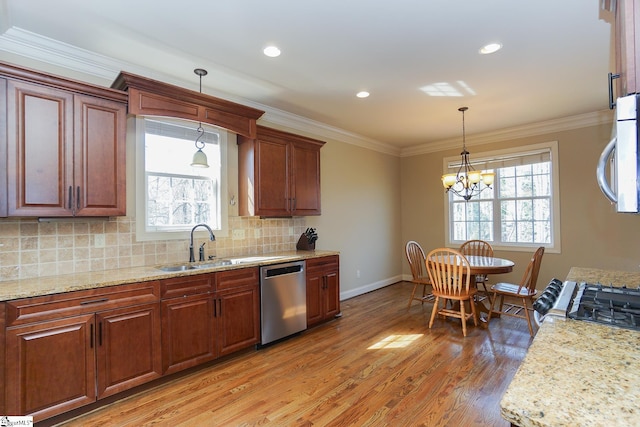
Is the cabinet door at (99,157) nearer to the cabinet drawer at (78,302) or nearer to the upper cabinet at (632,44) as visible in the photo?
the cabinet drawer at (78,302)

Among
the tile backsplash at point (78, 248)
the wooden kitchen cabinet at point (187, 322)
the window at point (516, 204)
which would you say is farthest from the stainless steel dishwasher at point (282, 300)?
the window at point (516, 204)

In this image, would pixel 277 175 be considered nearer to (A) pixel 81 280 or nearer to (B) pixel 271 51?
(B) pixel 271 51

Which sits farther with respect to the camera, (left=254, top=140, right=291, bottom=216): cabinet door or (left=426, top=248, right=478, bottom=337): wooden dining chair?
(left=254, top=140, right=291, bottom=216): cabinet door

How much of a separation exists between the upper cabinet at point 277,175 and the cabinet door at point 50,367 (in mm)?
1888

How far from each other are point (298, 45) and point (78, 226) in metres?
2.33

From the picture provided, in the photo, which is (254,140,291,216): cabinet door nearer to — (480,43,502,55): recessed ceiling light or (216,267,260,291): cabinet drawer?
(216,267,260,291): cabinet drawer

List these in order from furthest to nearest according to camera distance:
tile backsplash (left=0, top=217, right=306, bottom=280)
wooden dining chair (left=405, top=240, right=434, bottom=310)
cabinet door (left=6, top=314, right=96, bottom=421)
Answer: wooden dining chair (left=405, top=240, right=434, bottom=310) → tile backsplash (left=0, top=217, right=306, bottom=280) → cabinet door (left=6, top=314, right=96, bottom=421)

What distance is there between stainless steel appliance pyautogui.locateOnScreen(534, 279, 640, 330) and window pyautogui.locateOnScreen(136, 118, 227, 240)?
9.93 ft

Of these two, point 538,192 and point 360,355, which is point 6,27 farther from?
point 538,192

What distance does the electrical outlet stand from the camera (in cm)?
267

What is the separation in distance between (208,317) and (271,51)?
234 cm

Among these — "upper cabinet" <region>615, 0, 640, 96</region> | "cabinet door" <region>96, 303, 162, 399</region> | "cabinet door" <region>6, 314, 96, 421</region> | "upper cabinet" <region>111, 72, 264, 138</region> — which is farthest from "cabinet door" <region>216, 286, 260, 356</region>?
"upper cabinet" <region>615, 0, 640, 96</region>

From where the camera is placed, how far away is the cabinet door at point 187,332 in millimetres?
2504

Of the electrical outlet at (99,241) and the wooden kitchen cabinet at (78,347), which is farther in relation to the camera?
the electrical outlet at (99,241)
